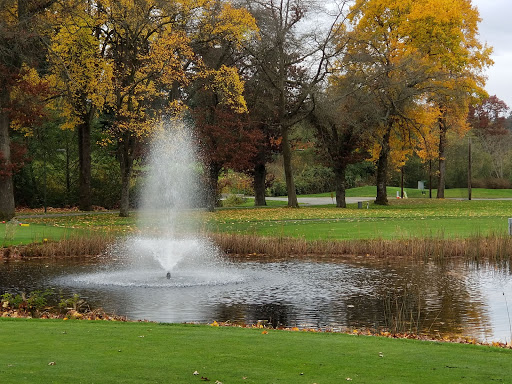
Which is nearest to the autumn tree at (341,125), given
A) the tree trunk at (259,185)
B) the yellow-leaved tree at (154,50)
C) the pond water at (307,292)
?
the tree trunk at (259,185)

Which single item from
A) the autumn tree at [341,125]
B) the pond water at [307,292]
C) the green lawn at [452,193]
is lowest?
the pond water at [307,292]

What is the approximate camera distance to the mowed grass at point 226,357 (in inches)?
295

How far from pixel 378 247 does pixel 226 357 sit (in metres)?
16.4

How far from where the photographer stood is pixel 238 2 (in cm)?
4278

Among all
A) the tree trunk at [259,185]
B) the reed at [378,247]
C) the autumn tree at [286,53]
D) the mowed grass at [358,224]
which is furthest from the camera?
the tree trunk at [259,185]

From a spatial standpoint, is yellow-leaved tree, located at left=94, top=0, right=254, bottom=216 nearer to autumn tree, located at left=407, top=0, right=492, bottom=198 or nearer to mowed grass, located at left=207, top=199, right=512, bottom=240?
mowed grass, located at left=207, top=199, right=512, bottom=240

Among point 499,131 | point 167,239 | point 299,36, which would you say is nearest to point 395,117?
point 299,36

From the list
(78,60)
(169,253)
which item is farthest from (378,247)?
(78,60)

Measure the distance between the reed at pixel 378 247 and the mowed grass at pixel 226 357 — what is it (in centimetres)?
1370

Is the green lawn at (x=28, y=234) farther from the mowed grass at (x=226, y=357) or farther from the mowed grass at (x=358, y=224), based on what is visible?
the mowed grass at (x=226, y=357)

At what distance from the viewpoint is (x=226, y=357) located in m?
8.47

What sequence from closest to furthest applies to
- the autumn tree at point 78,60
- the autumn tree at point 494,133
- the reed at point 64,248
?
the reed at point 64,248 < the autumn tree at point 78,60 < the autumn tree at point 494,133

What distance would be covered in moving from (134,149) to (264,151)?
1241 centimetres

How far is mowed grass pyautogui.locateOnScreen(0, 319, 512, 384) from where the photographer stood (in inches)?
295
